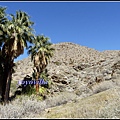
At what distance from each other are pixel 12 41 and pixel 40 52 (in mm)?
7409

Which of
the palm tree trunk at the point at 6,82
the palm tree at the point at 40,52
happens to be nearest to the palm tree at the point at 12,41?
the palm tree trunk at the point at 6,82

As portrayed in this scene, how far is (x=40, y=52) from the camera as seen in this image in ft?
98.9

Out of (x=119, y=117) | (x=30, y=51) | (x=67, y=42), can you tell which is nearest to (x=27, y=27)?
(x=30, y=51)

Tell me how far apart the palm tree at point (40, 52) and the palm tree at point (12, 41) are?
498 cm

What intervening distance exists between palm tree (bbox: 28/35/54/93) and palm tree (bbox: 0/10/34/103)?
16.3ft

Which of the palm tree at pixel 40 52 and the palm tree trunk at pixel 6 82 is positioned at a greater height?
the palm tree at pixel 40 52

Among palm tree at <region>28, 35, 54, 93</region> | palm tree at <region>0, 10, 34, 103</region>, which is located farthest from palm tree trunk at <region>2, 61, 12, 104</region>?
palm tree at <region>28, 35, 54, 93</region>

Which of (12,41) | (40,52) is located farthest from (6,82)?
(40,52)

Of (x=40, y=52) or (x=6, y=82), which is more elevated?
(x=40, y=52)

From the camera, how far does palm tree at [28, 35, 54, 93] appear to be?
30.0 meters

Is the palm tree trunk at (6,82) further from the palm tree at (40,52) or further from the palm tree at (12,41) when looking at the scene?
the palm tree at (40,52)

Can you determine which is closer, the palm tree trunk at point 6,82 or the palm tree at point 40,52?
the palm tree trunk at point 6,82

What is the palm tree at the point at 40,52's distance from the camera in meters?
30.0

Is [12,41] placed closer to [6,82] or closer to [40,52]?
[6,82]
